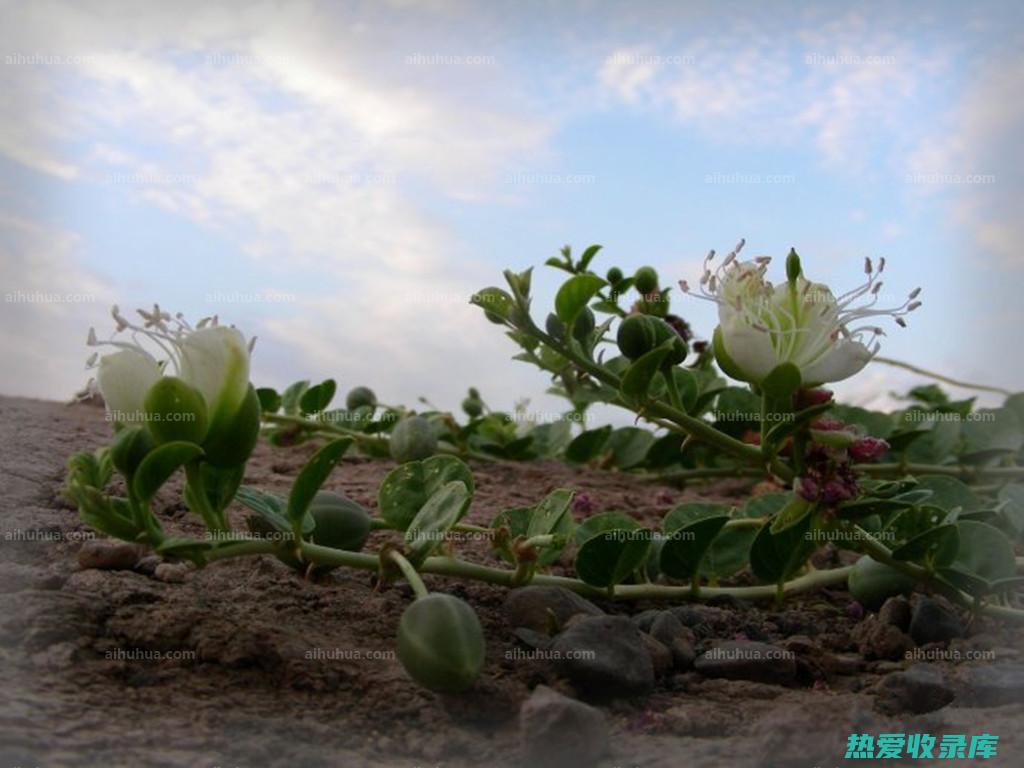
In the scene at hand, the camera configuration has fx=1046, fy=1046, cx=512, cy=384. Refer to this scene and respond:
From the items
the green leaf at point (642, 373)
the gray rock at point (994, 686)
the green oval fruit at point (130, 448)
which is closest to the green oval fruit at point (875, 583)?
the gray rock at point (994, 686)

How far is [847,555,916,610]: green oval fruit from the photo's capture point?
1732 mm

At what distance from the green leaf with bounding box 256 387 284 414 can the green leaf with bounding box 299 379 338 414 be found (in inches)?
3.0

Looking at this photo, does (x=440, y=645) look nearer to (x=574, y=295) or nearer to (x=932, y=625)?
(x=574, y=295)

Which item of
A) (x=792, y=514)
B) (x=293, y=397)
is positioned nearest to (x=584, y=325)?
(x=792, y=514)

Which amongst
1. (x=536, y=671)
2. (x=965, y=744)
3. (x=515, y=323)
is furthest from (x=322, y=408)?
(x=965, y=744)

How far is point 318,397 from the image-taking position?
2.68 metres

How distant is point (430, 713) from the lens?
4.04ft

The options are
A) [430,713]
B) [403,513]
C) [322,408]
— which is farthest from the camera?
[322,408]

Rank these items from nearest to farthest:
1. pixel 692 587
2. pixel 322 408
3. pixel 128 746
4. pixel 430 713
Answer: pixel 128 746, pixel 430 713, pixel 692 587, pixel 322 408

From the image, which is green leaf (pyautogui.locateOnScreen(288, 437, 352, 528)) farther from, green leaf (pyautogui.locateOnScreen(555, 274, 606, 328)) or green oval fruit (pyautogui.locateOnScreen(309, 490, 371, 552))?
green leaf (pyautogui.locateOnScreen(555, 274, 606, 328))

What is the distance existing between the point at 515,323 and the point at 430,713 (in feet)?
2.05

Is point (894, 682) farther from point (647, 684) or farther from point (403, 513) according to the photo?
point (403, 513)

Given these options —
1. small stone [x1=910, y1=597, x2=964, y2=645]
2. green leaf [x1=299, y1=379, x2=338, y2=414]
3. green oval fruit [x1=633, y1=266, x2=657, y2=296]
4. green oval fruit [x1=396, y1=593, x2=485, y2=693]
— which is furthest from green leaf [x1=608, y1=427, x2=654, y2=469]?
Answer: green oval fruit [x1=396, y1=593, x2=485, y2=693]

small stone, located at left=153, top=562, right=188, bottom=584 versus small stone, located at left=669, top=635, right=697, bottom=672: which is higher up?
small stone, located at left=153, top=562, right=188, bottom=584
